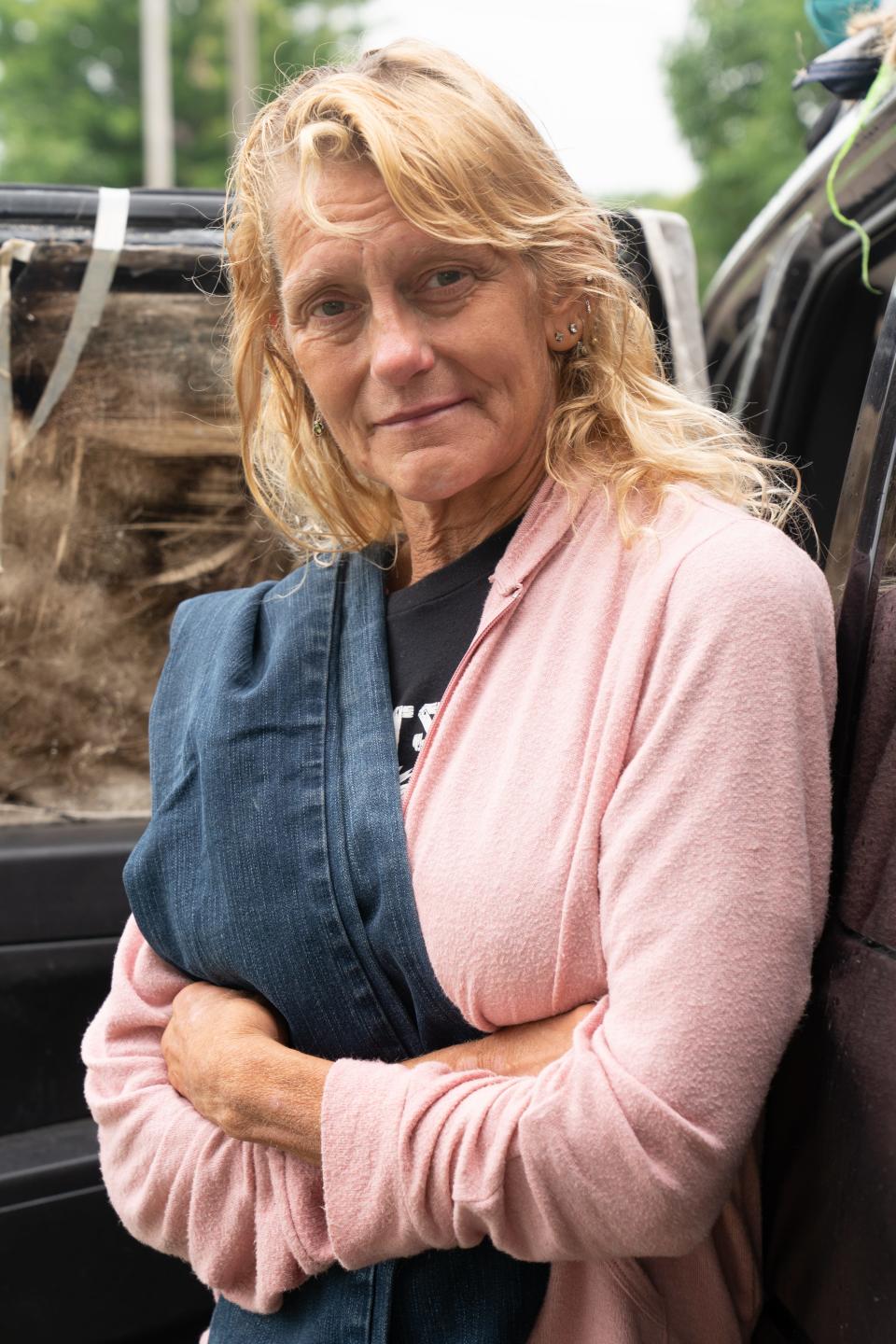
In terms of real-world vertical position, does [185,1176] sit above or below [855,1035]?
below

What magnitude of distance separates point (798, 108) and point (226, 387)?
1609cm

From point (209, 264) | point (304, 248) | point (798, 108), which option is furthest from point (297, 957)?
point (798, 108)

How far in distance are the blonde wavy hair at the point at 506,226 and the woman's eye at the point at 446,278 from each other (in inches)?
1.9

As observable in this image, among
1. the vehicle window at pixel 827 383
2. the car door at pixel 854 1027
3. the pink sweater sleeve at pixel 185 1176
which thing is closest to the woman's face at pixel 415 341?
the car door at pixel 854 1027

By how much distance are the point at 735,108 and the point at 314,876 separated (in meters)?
19.3

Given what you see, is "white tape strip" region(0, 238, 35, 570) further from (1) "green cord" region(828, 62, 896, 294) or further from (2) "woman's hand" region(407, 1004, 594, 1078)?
(1) "green cord" region(828, 62, 896, 294)

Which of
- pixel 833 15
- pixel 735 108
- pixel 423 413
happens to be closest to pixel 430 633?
pixel 423 413

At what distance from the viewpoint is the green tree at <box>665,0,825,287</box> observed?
16.8 m

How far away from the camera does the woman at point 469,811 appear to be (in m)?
1.22

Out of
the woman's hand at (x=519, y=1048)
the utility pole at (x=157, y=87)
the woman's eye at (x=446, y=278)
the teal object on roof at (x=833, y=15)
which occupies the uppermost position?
the utility pole at (x=157, y=87)

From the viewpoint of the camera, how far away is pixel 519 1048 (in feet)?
4.48

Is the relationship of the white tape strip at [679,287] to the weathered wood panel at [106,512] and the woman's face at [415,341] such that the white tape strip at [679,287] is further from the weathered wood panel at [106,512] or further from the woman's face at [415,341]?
the woman's face at [415,341]

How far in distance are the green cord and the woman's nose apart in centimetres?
88

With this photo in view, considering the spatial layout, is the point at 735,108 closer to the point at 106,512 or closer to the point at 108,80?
the point at 108,80
